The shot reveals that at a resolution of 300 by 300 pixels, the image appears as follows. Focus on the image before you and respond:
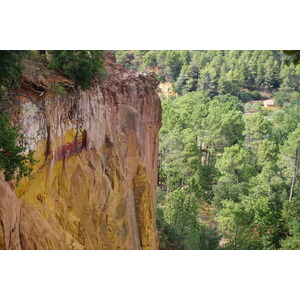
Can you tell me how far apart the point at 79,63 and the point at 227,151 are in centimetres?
924

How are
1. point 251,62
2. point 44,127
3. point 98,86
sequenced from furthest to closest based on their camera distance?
point 251,62
point 98,86
point 44,127

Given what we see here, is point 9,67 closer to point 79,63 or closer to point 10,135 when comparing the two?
point 10,135

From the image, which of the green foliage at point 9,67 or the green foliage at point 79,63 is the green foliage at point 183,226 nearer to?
the green foliage at point 79,63

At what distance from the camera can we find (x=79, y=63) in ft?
16.0

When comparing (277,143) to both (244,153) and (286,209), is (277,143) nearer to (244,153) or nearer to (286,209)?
(244,153)

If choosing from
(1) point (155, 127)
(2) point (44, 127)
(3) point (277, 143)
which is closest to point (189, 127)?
(3) point (277, 143)

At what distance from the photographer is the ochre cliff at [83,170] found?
4.09 meters

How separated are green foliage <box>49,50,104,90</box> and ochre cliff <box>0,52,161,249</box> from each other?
0.44ft

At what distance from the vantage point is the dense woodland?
9.21 meters

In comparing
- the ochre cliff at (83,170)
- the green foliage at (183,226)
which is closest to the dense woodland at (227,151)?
the green foliage at (183,226)

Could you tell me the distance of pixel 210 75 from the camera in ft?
43.2

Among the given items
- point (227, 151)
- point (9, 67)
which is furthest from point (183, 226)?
point (9, 67)

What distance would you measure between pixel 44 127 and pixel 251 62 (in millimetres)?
9057

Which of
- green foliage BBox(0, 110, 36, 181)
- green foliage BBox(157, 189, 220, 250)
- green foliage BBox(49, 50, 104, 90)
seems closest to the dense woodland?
green foliage BBox(157, 189, 220, 250)
